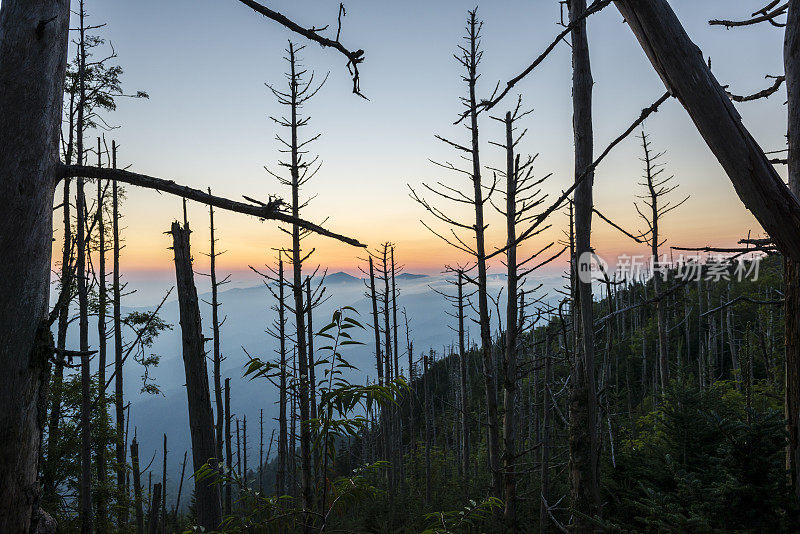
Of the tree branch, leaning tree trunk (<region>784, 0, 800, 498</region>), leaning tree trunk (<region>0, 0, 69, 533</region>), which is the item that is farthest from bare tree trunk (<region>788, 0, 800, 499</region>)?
leaning tree trunk (<region>0, 0, 69, 533</region>)

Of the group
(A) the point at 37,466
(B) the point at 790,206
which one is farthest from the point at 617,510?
(A) the point at 37,466

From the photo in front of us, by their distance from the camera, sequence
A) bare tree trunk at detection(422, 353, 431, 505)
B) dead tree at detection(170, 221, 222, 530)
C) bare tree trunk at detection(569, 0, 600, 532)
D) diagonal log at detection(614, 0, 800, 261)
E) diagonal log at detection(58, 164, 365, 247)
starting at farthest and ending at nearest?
bare tree trunk at detection(422, 353, 431, 505), dead tree at detection(170, 221, 222, 530), bare tree trunk at detection(569, 0, 600, 532), diagonal log at detection(58, 164, 365, 247), diagonal log at detection(614, 0, 800, 261)

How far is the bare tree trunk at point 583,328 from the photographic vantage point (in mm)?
2229

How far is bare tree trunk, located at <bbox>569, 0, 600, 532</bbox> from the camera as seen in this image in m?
2.23

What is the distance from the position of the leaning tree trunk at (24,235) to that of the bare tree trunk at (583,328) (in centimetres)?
225

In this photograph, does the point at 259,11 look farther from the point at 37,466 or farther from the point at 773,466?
the point at 773,466

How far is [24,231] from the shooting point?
1.26 metres

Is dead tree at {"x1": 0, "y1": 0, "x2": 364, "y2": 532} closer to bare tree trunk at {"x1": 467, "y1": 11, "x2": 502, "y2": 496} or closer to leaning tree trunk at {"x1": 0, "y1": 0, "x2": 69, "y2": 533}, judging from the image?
leaning tree trunk at {"x1": 0, "y1": 0, "x2": 69, "y2": 533}

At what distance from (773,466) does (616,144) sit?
347 centimetres

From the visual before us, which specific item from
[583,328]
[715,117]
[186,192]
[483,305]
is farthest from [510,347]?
[186,192]

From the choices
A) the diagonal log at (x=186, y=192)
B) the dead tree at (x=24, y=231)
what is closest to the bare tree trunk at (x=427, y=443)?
the dead tree at (x=24, y=231)

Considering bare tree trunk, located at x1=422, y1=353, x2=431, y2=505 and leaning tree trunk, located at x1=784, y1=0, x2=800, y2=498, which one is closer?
leaning tree trunk, located at x1=784, y1=0, x2=800, y2=498

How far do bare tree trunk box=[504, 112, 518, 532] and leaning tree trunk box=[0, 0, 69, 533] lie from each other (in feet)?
18.2

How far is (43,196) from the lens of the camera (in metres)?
1.32
